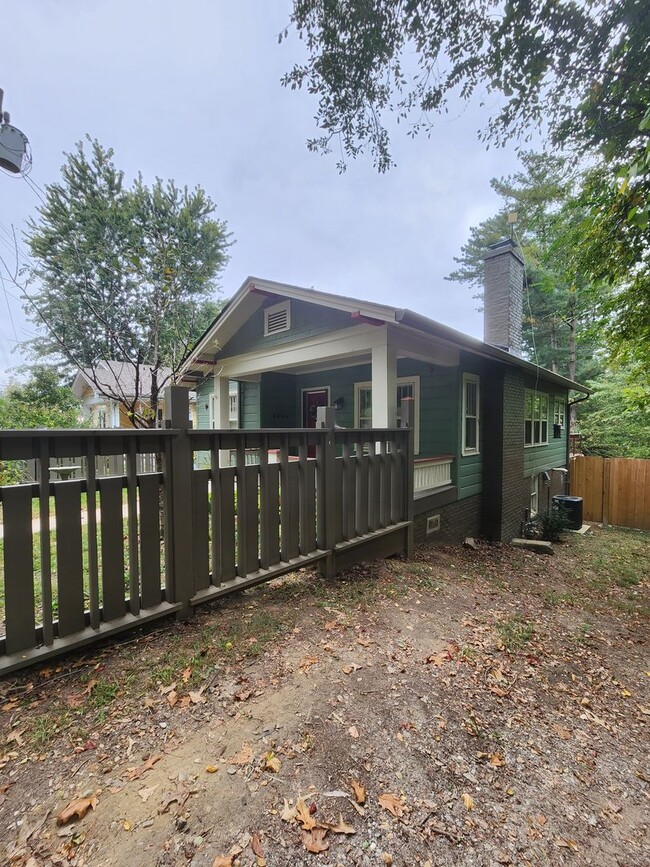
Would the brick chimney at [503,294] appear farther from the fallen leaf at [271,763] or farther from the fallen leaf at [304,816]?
the fallen leaf at [304,816]

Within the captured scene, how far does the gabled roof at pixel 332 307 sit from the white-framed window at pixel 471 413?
0.68 m

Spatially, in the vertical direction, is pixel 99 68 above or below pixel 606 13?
above

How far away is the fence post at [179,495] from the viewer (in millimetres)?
2744

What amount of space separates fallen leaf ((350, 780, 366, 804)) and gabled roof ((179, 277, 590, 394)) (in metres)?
4.55

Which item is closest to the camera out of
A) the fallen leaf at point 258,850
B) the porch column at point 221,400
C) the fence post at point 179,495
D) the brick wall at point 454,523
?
the fallen leaf at point 258,850

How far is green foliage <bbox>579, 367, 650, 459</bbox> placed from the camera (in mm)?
14312

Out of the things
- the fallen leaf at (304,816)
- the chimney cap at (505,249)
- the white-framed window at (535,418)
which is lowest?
the fallen leaf at (304,816)

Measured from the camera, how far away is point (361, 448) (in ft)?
14.5

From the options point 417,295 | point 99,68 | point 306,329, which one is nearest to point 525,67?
point 306,329

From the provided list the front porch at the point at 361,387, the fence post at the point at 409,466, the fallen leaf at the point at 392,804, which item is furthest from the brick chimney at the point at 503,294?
the fallen leaf at the point at 392,804

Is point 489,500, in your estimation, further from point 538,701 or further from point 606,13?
point 606,13

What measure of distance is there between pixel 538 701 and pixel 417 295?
31.7m

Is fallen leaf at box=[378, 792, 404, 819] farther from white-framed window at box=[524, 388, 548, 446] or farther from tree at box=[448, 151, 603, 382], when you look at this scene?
tree at box=[448, 151, 603, 382]

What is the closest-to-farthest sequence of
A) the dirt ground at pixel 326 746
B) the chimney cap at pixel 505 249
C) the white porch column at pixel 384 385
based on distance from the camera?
1. the dirt ground at pixel 326 746
2. the white porch column at pixel 384 385
3. the chimney cap at pixel 505 249
